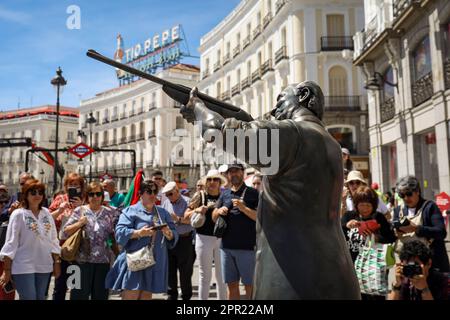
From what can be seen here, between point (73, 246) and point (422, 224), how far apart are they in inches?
164

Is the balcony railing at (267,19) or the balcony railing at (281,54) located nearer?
the balcony railing at (281,54)

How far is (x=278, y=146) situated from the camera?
2.21 meters

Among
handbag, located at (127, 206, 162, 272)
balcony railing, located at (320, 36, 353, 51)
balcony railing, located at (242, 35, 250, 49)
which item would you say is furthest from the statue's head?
balcony railing, located at (242, 35, 250, 49)

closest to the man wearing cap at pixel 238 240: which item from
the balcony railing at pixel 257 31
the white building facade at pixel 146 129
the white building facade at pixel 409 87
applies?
the white building facade at pixel 409 87

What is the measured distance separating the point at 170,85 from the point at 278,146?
100cm

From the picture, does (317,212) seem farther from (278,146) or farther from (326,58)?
(326,58)

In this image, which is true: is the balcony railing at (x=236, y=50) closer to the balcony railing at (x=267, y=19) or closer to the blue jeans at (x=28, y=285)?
the balcony railing at (x=267, y=19)

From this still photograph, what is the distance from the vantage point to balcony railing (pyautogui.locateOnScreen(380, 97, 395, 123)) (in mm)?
17234

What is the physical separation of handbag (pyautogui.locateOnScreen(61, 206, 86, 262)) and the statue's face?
12.6 ft

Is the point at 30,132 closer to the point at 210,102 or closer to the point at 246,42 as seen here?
the point at 246,42

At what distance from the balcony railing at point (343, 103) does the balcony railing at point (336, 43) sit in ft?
10.9

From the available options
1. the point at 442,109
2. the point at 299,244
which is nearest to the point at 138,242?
the point at 299,244

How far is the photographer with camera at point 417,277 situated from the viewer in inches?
153

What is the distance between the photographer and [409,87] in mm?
15555
